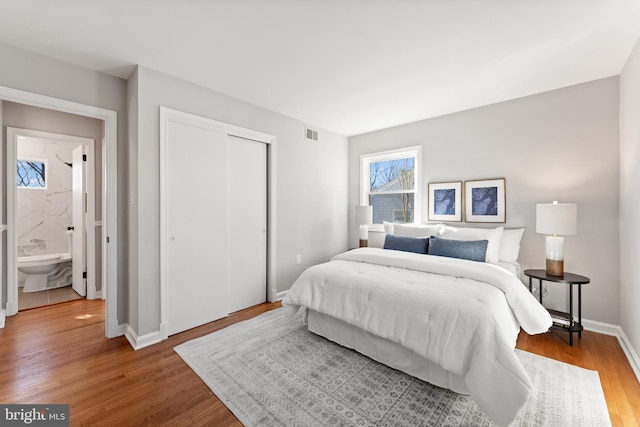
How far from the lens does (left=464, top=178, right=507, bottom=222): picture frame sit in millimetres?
3238

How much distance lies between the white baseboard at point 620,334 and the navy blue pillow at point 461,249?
1219 millimetres

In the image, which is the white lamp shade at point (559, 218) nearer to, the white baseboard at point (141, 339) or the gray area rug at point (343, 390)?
the gray area rug at point (343, 390)

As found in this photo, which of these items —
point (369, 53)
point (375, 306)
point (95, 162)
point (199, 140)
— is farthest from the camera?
point (95, 162)

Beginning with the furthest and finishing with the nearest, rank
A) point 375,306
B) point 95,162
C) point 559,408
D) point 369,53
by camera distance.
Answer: point 95,162 < point 369,53 < point 375,306 < point 559,408

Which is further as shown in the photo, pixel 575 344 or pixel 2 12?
pixel 575 344

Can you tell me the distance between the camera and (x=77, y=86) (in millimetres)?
2391

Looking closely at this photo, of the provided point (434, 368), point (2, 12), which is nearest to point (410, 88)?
point (434, 368)

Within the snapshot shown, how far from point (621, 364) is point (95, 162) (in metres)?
5.94

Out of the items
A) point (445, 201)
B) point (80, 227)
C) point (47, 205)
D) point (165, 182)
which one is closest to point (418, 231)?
point (445, 201)

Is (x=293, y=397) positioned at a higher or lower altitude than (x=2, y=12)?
lower

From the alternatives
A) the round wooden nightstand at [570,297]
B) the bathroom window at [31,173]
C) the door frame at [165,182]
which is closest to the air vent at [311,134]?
the door frame at [165,182]

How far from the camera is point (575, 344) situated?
2.45m

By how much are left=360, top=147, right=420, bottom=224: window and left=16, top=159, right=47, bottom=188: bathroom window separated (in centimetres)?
531

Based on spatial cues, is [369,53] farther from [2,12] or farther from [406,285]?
[2,12]
